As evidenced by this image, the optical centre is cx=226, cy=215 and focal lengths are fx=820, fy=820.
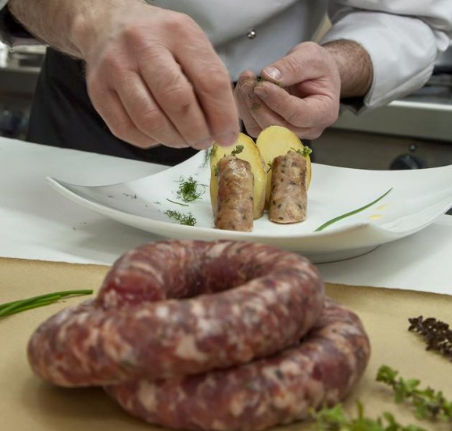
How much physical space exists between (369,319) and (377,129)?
188cm

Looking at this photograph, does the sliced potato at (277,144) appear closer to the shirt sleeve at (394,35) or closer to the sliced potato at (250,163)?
the sliced potato at (250,163)

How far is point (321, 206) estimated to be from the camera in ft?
5.82

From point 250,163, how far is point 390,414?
934 millimetres

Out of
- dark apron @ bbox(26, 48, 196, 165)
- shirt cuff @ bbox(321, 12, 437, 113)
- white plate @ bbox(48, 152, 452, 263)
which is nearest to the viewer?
white plate @ bbox(48, 152, 452, 263)

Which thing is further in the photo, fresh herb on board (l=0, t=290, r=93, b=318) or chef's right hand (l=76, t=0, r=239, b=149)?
chef's right hand (l=76, t=0, r=239, b=149)

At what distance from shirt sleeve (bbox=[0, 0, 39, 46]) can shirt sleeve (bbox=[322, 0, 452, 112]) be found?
0.88 meters

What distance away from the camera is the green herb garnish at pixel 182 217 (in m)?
1.64

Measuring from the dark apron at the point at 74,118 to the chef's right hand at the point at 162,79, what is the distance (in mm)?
1018

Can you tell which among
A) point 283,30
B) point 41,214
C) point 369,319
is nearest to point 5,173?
point 41,214

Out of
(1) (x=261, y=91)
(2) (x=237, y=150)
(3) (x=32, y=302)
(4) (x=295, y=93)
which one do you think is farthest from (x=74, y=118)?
(3) (x=32, y=302)

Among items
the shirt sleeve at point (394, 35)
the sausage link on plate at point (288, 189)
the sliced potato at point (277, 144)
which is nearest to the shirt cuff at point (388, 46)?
the shirt sleeve at point (394, 35)

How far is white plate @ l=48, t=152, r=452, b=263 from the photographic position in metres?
1.36

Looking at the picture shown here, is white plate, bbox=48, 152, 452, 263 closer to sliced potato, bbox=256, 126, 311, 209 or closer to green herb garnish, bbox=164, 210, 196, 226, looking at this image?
green herb garnish, bbox=164, 210, 196, 226

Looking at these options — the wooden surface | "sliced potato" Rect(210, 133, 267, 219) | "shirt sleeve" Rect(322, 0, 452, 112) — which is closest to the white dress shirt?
"shirt sleeve" Rect(322, 0, 452, 112)
